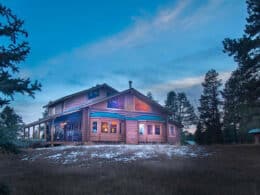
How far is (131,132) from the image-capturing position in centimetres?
3152

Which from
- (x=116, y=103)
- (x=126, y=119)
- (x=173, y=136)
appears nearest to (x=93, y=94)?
(x=116, y=103)

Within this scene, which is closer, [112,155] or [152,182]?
[152,182]

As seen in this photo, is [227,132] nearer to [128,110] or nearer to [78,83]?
[128,110]

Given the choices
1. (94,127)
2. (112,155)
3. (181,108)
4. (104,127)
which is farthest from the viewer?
(181,108)

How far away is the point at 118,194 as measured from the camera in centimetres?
736

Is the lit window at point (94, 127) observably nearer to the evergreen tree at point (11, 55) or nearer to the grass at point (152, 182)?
the grass at point (152, 182)

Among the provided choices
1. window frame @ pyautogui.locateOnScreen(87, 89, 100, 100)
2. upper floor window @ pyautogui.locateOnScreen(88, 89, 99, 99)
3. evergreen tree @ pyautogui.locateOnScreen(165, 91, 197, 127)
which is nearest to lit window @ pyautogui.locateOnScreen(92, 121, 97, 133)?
window frame @ pyautogui.locateOnScreen(87, 89, 100, 100)

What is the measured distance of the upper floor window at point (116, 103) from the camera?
30669 millimetres

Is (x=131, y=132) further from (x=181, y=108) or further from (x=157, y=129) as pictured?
(x=181, y=108)

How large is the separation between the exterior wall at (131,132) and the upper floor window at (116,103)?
2157 millimetres

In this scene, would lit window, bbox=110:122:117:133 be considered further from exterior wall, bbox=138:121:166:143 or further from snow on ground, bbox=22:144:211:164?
snow on ground, bbox=22:144:211:164

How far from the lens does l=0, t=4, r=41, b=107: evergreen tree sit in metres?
6.18

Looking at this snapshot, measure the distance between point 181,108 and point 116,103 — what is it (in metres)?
37.1

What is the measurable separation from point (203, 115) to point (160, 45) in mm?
23863
